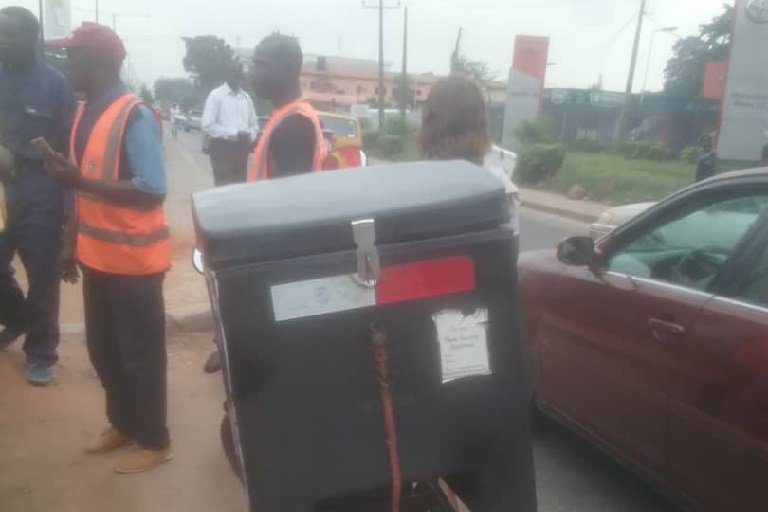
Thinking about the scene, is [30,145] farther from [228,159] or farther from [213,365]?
[228,159]

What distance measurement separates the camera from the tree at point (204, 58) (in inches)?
2514

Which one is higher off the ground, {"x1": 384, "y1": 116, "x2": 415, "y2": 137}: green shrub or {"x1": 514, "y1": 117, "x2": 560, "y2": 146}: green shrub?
{"x1": 514, "y1": 117, "x2": 560, "y2": 146}: green shrub

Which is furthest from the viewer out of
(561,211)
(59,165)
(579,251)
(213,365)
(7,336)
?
(561,211)

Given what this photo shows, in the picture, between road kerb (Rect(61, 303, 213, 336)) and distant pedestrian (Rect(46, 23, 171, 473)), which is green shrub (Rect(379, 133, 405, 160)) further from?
distant pedestrian (Rect(46, 23, 171, 473))

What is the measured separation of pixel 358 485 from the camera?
1977 mm

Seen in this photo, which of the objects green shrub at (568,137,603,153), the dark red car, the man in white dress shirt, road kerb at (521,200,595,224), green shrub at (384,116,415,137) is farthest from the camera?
green shrub at (568,137,603,153)

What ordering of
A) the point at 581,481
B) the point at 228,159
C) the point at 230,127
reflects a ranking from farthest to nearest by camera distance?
the point at 228,159 → the point at 230,127 → the point at 581,481

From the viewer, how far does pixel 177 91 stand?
8869 cm

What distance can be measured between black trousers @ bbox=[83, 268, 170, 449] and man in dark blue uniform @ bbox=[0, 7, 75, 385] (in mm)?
879

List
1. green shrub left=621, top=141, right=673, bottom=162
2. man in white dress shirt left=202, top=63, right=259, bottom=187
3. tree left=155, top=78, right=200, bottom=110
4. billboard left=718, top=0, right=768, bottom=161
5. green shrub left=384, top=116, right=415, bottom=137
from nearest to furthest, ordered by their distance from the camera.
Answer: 1. man in white dress shirt left=202, top=63, right=259, bottom=187
2. billboard left=718, top=0, right=768, bottom=161
3. green shrub left=621, top=141, right=673, bottom=162
4. green shrub left=384, top=116, right=415, bottom=137
5. tree left=155, top=78, right=200, bottom=110

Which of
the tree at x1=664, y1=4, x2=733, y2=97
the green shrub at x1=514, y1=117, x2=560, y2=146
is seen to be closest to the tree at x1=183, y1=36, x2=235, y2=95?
the tree at x1=664, y1=4, x2=733, y2=97

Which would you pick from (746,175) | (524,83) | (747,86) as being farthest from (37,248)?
(524,83)

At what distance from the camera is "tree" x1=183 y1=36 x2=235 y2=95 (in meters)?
63.8

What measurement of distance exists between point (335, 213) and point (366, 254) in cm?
12
